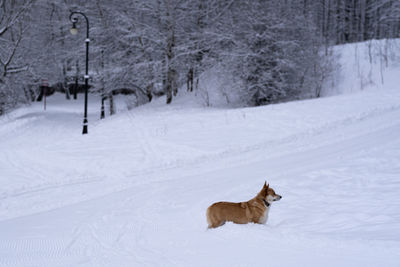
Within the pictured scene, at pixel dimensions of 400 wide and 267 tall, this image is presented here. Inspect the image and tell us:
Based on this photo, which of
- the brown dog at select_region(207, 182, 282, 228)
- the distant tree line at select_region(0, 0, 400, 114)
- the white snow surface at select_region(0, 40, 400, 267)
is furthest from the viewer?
the distant tree line at select_region(0, 0, 400, 114)

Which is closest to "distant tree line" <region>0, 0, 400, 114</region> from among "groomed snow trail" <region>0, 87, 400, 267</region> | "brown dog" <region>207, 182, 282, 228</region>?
"groomed snow trail" <region>0, 87, 400, 267</region>

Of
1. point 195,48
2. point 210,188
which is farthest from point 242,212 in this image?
point 195,48

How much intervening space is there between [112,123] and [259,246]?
15313 mm

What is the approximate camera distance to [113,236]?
19.8 feet

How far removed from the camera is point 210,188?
8.88 meters

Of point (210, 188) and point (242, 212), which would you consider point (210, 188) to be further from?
point (242, 212)

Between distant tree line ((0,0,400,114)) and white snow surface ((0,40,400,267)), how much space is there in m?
3.85

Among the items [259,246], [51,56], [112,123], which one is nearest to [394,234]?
[259,246]

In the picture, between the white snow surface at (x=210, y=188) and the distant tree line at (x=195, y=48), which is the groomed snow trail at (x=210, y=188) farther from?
the distant tree line at (x=195, y=48)

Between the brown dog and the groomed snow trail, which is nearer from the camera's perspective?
the groomed snow trail

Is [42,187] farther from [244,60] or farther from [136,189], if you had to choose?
[244,60]

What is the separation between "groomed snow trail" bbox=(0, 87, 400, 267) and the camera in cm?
504

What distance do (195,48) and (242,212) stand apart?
774 inches

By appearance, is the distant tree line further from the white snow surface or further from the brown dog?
the brown dog
